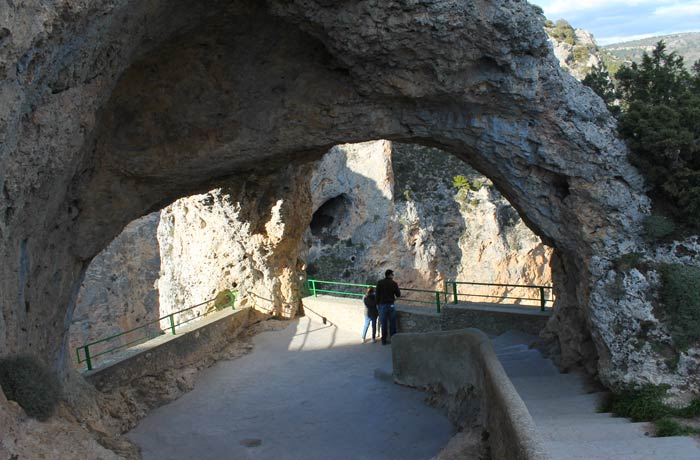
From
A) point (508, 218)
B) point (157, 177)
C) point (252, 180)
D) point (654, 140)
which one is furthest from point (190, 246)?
point (508, 218)

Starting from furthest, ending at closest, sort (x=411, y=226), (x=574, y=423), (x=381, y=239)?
(x=411, y=226)
(x=381, y=239)
(x=574, y=423)

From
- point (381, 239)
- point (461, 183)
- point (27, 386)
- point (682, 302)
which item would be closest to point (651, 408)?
point (682, 302)

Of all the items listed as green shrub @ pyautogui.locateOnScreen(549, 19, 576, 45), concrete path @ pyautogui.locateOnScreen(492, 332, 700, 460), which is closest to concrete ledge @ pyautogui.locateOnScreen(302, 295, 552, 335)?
concrete path @ pyautogui.locateOnScreen(492, 332, 700, 460)

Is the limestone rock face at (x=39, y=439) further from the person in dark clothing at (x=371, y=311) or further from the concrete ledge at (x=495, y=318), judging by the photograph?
the concrete ledge at (x=495, y=318)

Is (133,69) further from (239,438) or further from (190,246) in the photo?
(190,246)

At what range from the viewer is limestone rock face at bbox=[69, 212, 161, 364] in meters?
24.2

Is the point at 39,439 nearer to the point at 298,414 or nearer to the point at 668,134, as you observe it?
the point at 298,414

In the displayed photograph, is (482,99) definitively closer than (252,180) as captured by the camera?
Yes

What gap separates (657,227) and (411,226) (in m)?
18.9

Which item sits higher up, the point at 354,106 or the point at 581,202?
the point at 354,106

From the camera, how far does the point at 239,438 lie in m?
9.73

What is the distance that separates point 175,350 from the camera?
12016mm

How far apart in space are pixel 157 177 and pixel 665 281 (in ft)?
24.5

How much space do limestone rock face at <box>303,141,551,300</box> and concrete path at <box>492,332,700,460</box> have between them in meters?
15.4
